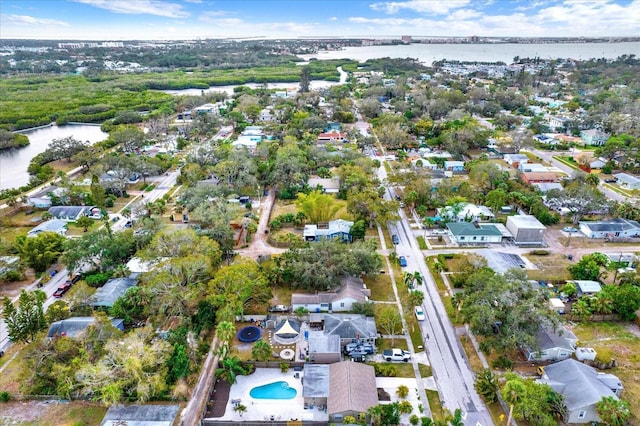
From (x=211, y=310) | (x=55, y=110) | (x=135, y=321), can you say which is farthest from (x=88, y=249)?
(x=55, y=110)

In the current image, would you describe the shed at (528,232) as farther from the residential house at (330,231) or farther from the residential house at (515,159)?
the residential house at (515,159)

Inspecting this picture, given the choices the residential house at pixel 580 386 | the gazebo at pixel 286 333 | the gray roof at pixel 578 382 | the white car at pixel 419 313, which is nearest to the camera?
the residential house at pixel 580 386

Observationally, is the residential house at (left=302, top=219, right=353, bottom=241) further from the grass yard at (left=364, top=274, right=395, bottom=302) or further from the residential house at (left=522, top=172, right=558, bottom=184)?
the residential house at (left=522, top=172, right=558, bottom=184)

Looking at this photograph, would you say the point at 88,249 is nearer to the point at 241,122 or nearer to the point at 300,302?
the point at 300,302

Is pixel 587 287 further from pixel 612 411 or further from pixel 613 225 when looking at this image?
pixel 612 411

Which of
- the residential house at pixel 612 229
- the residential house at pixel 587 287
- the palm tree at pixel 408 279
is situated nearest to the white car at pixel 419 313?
the palm tree at pixel 408 279

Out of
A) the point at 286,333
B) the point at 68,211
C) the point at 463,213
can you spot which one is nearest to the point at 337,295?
the point at 286,333

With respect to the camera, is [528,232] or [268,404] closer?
[268,404]
